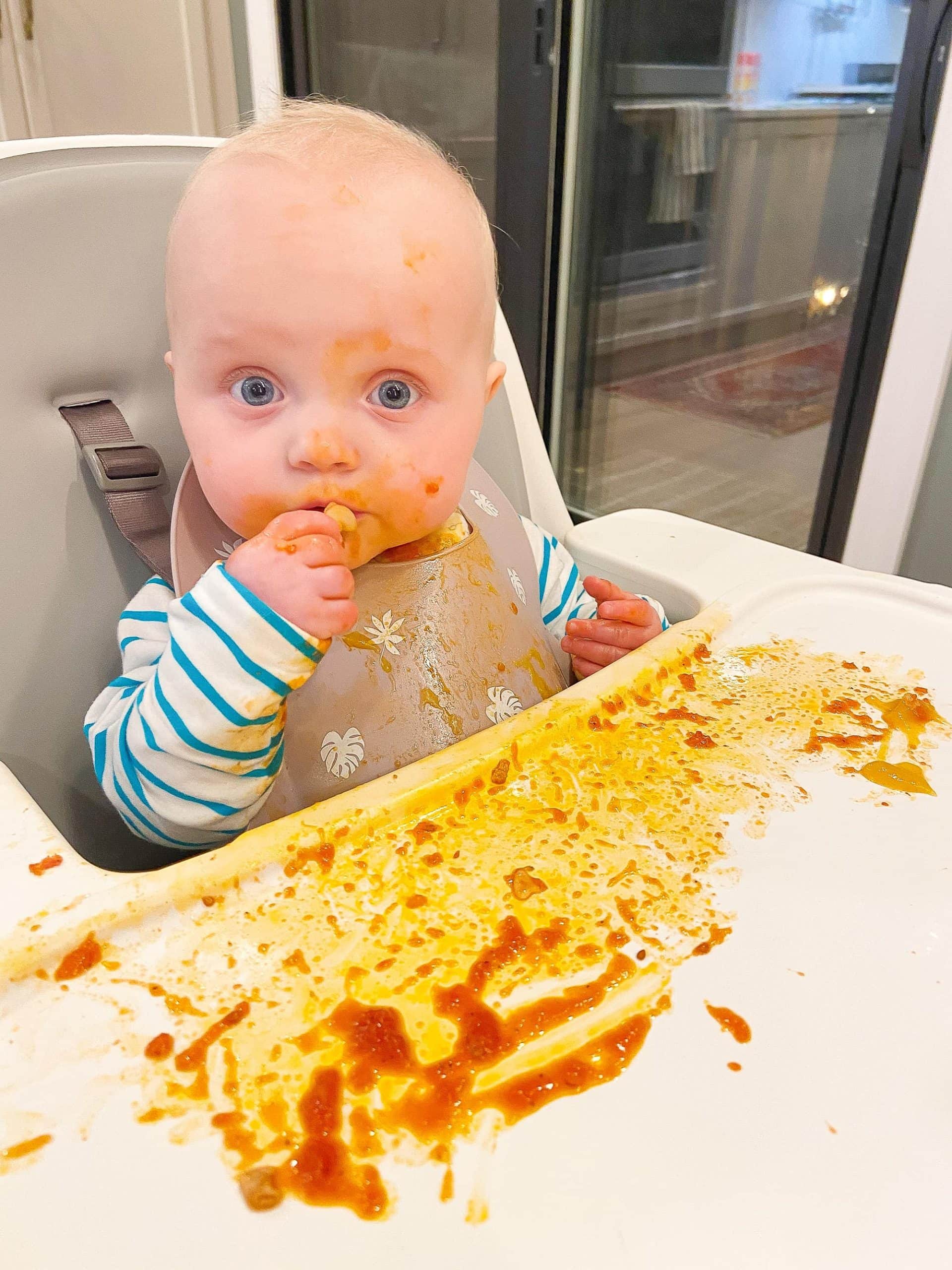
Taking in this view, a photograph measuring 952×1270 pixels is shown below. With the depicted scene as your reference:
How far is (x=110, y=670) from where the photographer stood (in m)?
0.70

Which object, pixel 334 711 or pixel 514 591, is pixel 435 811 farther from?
pixel 514 591

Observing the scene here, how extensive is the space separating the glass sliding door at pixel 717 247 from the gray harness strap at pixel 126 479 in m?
1.57

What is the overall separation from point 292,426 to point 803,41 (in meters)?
2.18

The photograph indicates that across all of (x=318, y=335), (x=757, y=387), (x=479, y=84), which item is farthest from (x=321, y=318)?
(x=757, y=387)

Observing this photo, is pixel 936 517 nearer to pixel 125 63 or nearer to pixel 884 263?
pixel 884 263

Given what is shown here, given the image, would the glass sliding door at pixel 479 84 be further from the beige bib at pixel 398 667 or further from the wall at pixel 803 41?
the beige bib at pixel 398 667

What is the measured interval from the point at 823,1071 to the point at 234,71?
9.38 ft

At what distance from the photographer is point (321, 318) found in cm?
53

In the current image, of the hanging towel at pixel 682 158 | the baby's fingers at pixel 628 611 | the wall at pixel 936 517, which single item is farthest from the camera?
the hanging towel at pixel 682 158

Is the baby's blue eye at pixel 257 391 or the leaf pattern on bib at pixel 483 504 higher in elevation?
the baby's blue eye at pixel 257 391

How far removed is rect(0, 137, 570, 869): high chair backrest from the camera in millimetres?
639

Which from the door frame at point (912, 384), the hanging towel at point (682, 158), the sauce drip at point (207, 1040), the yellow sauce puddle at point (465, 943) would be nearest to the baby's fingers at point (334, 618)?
the yellow sauce puddle at point (465, 943)

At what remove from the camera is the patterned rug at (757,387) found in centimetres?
259

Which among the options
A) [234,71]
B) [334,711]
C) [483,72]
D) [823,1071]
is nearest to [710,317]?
[483,72]
